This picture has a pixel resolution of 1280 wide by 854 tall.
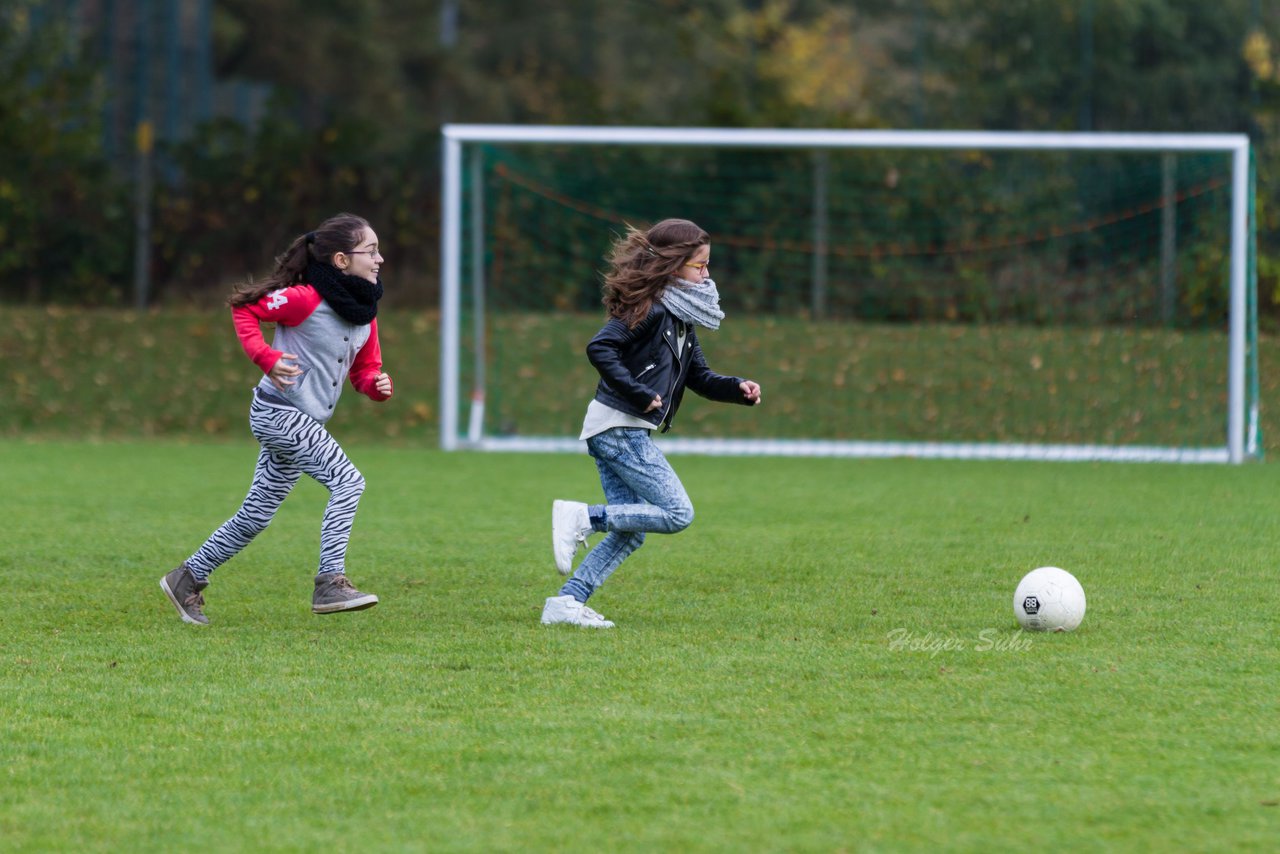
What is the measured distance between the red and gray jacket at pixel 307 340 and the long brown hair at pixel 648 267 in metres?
1.04

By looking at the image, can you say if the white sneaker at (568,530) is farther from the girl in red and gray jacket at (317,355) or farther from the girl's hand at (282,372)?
the girl's hand at (282,372)

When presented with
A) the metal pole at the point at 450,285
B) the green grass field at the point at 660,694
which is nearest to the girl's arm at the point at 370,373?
the green grass field at the point at 660,694

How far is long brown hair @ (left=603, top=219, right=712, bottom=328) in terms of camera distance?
5922 millimetres

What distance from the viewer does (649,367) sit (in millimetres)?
5977

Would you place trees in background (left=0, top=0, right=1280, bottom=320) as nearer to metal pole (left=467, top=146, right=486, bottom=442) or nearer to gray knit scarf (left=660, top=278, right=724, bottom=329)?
metal pole (left=467, top=146, right=486, bottom=442)

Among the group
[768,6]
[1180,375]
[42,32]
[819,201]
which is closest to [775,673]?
[1180,375]

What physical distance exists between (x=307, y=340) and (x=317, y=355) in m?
0.07

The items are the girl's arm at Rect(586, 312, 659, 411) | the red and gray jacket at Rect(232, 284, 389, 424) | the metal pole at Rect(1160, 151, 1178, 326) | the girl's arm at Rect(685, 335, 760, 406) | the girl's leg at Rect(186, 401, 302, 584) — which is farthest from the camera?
the metal pole at Rect(1160, 151, 1178, 326)

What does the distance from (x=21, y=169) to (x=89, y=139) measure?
3.50 ft

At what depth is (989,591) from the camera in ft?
22.4

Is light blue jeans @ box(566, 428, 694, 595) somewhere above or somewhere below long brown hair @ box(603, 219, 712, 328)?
below

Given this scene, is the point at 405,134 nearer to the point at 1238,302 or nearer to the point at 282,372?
the point at 1238,302

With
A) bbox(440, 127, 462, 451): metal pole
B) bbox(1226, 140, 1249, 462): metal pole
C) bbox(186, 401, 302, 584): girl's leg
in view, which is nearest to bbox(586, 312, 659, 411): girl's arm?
bbox(186, 401, 302, 584): girl's leg

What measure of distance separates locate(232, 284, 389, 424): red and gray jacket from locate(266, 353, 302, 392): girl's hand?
2cm
